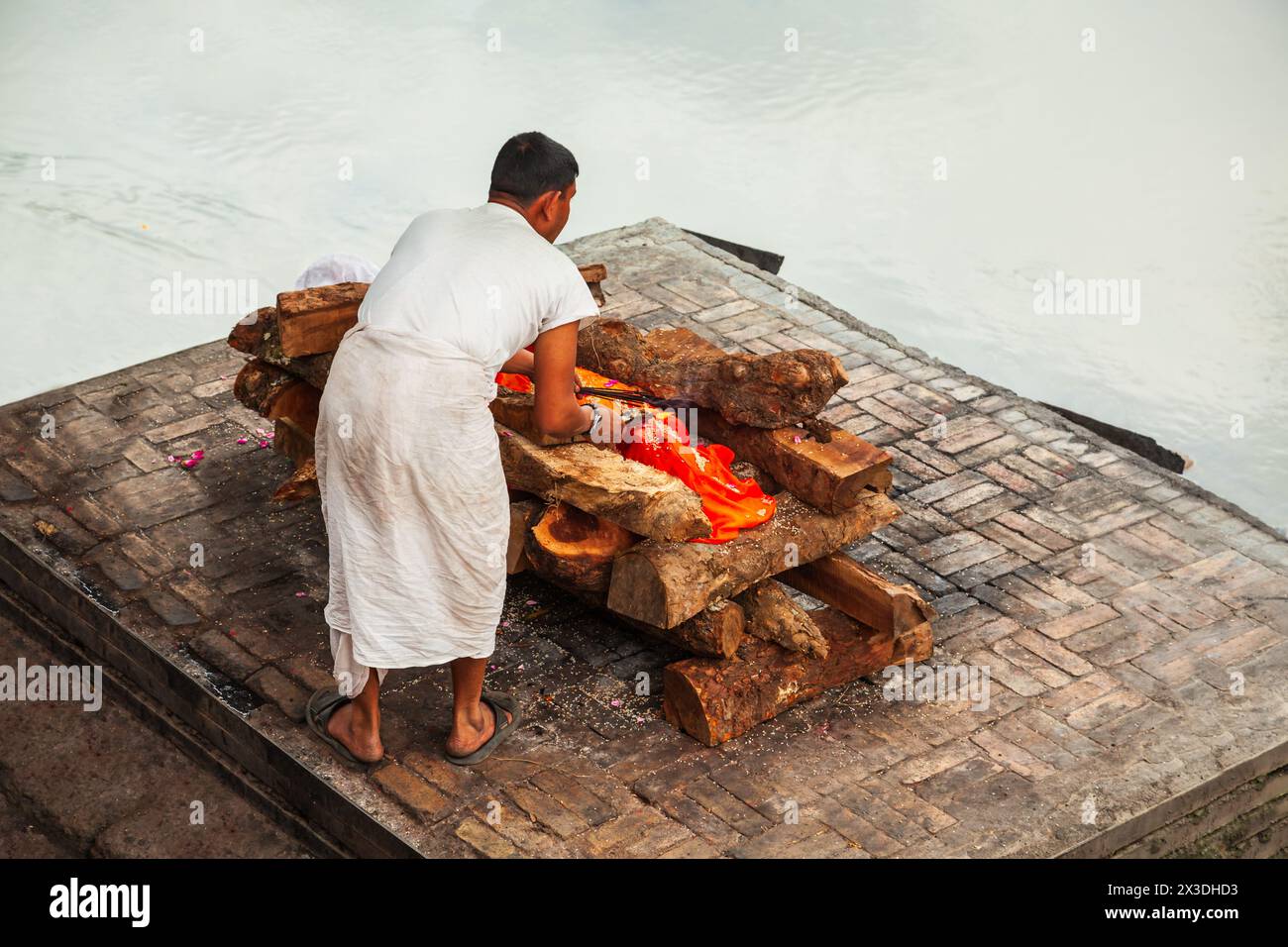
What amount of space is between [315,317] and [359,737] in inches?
63.6

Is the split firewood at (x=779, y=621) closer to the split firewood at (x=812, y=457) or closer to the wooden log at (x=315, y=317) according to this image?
the split firewood at (x=812, y=457)

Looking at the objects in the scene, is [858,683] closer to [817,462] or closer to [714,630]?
[714,630]

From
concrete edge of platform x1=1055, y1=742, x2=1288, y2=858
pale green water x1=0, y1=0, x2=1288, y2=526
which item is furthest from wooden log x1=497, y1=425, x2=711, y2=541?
pale green water x1=0, y1=0, x2=1288, y2=526

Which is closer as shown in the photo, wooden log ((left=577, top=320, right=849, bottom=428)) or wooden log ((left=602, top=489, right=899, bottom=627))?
wooden log ((left=602, top=489, right=899, bottom=627))

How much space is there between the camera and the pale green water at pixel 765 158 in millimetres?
10914

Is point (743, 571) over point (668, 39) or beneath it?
beneath

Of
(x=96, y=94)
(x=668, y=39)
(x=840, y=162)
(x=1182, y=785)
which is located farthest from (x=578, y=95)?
(x=1182, y=785)

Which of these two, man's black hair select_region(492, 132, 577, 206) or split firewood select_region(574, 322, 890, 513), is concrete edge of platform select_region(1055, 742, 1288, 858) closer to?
split firewood select_region(574, 322, 890, 513)

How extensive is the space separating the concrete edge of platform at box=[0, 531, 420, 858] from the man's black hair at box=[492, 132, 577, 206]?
6.45 feet

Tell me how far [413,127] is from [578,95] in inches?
60.3

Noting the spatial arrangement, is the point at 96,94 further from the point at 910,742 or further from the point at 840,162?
the point at 910,742

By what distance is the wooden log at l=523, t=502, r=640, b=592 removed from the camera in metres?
5.72

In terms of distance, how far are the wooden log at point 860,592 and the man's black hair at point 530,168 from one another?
1710 millimetres
